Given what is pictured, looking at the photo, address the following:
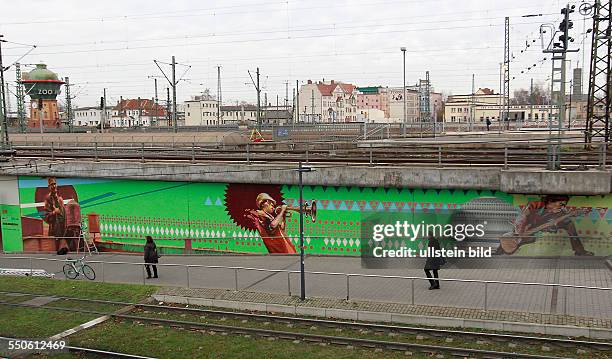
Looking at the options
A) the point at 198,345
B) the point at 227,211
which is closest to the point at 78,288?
the point at 227,211

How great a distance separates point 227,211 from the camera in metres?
21.5

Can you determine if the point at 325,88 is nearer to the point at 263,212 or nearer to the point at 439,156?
the point at 263,212

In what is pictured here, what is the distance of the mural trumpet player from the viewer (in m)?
20.8

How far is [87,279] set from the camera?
62.2ft

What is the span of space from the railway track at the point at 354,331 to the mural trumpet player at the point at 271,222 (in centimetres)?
636

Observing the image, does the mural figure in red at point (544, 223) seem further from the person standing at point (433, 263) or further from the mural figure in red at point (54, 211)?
the mural figure in red at point (54, 211)

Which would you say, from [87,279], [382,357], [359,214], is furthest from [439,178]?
[87,279]

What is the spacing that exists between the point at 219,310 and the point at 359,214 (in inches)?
260

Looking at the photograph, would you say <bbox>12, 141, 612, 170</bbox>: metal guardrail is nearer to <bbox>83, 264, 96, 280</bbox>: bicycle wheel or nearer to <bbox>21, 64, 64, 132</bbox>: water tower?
<bbox>83, 264, 96, 280</bbox>: bicycle wheel

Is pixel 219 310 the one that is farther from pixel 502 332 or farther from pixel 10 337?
pixel 502 332

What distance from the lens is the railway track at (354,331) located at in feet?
37.8

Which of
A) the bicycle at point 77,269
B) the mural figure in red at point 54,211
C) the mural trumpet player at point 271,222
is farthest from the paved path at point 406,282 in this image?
the mural figure in red at point 54,211

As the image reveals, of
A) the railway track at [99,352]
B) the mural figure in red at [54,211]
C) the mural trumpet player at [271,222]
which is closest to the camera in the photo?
the railway track at [99,352]
